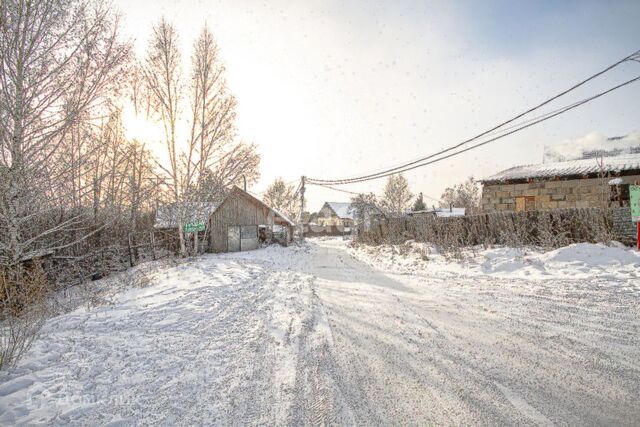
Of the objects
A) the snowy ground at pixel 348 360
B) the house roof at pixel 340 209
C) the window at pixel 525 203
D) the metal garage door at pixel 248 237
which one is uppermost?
the house roof at pixel 340 209

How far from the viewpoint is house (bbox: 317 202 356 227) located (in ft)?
216

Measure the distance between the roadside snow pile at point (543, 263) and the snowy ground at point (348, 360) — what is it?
64 cm

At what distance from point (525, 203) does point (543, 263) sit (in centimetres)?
868

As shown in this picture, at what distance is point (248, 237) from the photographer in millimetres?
26359

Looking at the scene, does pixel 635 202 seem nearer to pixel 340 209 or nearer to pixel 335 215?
pixel 335 215

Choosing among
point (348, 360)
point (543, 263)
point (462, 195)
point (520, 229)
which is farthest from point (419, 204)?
point (348, 360)

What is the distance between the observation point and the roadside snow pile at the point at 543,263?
24.8 feet

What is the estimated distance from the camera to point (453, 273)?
9188 mm

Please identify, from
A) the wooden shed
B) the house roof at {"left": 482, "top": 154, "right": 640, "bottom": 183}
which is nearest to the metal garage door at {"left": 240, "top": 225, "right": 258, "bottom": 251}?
the wooden shed

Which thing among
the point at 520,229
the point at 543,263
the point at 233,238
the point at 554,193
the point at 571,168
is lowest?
the point at 543,263

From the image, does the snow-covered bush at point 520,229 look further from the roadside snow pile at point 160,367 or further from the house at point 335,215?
the house at point 335,215

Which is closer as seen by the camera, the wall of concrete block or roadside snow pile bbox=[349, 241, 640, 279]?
roadside snow pile bbox=[349, 241, 640, 279]

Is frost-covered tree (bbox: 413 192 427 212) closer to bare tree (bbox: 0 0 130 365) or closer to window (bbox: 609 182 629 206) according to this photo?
window (bbox: 609 182 629 206)

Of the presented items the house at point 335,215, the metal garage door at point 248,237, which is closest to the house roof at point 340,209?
the house at point 335,215
